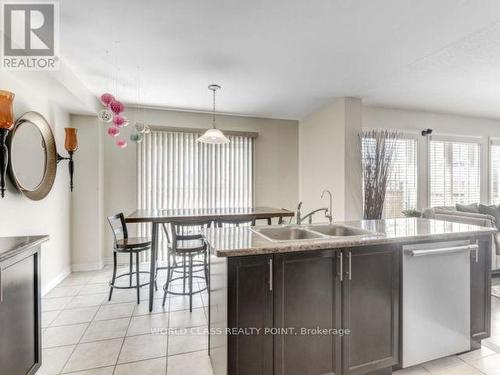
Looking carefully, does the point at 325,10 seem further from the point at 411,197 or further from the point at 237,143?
the point at 411,197

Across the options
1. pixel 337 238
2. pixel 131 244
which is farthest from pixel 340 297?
pixel 131 244

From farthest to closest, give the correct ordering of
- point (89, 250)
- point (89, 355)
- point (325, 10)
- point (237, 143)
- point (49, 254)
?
1. point (237, 143)
2. point (89, 250)
3. point (49, 254)
4. point (89, 355)
5. point (325, 10)

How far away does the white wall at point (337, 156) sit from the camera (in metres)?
3.93

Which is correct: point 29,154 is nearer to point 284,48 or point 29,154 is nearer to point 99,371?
point 99,371

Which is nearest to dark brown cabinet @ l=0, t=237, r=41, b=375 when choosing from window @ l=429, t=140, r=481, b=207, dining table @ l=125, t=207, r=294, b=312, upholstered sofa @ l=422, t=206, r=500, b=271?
dining table @ l=125, t=207, r=294, b=312

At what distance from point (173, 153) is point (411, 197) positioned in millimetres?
4355

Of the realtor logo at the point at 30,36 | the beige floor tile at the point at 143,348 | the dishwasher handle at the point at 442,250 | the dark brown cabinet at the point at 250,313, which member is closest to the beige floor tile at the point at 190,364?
the beige floor tile at the point at 143,348

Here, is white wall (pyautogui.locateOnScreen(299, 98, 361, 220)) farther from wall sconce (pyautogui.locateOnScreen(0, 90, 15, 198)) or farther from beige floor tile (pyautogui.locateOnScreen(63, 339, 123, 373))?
wall sconce (pyautogui.locateOnScreen(0, 90, 15, 198))

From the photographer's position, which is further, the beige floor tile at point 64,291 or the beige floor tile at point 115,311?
the beige floor tile at point 64,291

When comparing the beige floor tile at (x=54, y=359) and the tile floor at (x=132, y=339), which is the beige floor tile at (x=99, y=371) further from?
the beige floor tile at (x=54, y=359)

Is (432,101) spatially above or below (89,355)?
above

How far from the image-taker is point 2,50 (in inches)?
84.8

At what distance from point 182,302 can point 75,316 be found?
1.05m

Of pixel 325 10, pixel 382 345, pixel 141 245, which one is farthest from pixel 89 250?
pixel 325 10
